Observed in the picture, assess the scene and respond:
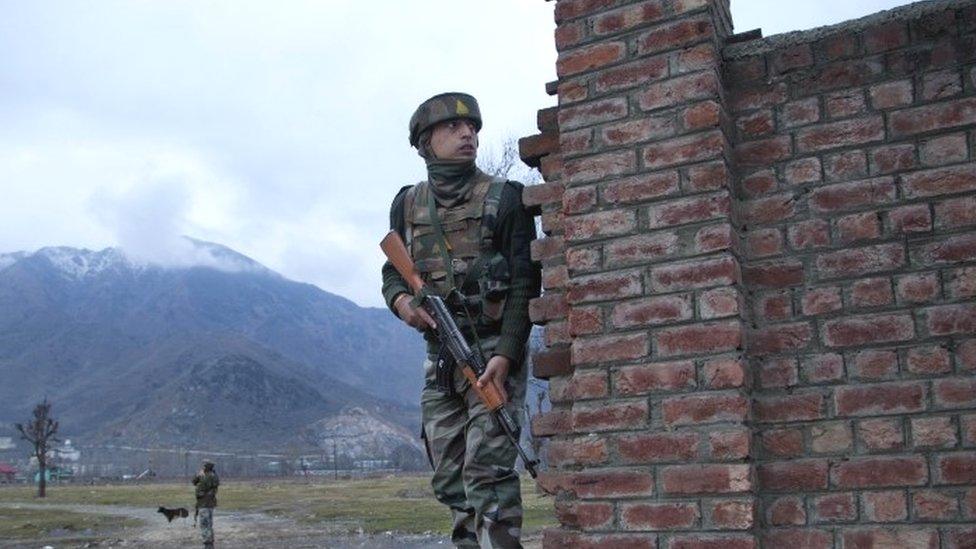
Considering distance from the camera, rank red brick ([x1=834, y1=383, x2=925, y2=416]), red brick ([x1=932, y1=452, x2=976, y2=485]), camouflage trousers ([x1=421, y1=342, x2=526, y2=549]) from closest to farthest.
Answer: red brick ([x1=932, y1=452, x2=976, y2=485]) → red brick ([x1=834, y1=383, x2=925, y2=416]) → camouflage trousers ([x1=421, y1=342, x2=526, y2=549])

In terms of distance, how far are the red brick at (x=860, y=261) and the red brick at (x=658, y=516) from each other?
2.75 ft

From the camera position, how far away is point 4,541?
66.4ft

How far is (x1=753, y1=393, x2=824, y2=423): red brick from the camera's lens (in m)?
3.00

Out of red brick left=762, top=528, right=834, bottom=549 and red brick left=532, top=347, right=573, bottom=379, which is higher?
red brick left=532, top=347, right=573, bottom=379

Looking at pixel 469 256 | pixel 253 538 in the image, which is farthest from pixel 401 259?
pixel 253 538

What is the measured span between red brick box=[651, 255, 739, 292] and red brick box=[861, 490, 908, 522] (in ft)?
2.46

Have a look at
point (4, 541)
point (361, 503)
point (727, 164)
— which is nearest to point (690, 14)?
point (727, 164)

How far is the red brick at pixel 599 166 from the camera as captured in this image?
10.8 feet

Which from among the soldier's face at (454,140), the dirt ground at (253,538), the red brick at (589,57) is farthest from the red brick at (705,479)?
the dirt ground at (253,538)

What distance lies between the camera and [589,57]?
11.2 feet

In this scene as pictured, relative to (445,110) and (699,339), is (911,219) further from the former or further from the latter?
(445,110)

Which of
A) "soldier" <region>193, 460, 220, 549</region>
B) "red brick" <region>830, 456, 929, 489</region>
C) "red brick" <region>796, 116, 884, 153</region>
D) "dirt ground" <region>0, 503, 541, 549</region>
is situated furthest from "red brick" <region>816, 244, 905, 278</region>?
"soldier" <region>193, 460, 220, 549</region>

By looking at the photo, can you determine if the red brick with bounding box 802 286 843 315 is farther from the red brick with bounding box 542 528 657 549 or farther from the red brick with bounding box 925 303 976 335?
the red brick with bounding box 542 528 657 549

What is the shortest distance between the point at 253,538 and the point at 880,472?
17311 millimetres
